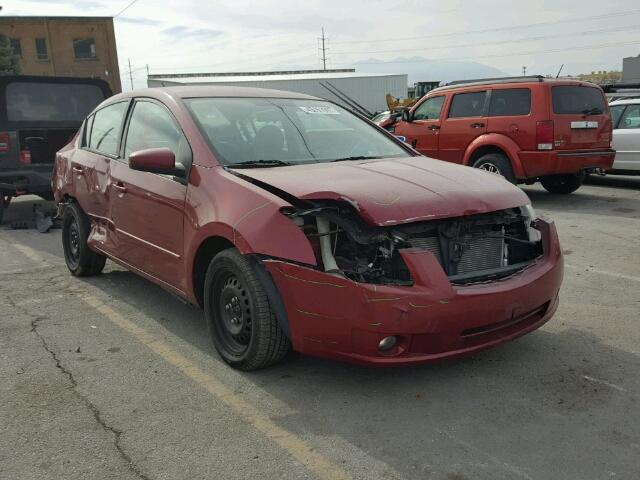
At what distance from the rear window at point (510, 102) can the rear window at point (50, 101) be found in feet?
20.4

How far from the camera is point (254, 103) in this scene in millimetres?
4449

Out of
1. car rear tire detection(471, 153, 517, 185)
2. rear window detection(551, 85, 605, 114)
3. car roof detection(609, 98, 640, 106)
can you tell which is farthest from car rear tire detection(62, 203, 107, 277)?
car roof detection(609, 98, 640, 106)

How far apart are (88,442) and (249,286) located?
1.09 metres

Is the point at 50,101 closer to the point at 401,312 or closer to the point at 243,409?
the point at 243,409

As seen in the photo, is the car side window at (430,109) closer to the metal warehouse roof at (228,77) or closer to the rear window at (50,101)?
the rear window at (50,101)

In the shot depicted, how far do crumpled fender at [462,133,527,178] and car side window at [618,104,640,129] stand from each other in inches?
106

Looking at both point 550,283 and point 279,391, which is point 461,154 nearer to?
point 550,283

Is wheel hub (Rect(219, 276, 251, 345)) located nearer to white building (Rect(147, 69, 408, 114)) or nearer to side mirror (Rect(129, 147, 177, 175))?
side mirror (Rect(129, 147, 177, 175))

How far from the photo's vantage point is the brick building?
49938mm

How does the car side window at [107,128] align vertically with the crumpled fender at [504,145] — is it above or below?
above

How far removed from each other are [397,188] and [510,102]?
6.91 m

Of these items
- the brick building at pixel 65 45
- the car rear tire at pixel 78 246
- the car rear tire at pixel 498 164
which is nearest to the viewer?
the car rear tire at pixel 78 246

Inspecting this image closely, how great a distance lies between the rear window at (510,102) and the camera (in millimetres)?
9211

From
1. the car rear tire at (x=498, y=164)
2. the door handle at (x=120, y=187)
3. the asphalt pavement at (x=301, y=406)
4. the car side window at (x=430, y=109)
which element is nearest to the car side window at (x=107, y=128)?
the door handle at (x=120, y=187)
